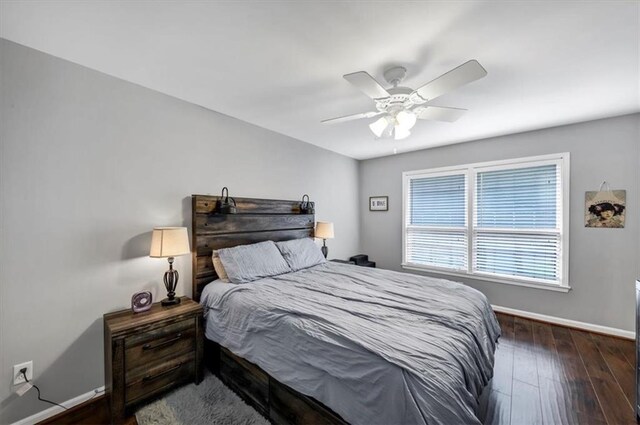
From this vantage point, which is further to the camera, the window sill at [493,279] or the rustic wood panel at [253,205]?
the window sill at [493,279]

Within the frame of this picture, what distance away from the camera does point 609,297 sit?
9.53 ft

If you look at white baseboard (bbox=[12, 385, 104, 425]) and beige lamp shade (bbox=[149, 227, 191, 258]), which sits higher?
beige lamp shade (bbox=[149, 227, 191, 258])

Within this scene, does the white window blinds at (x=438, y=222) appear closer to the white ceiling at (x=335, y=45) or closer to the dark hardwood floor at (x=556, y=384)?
the dark hardwood floor at (x=556, y=384)

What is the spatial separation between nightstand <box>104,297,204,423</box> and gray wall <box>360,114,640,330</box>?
11.8ft

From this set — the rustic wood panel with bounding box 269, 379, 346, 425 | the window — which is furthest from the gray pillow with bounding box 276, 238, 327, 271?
the window

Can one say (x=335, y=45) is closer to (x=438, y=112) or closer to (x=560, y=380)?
(x=438, y=112)

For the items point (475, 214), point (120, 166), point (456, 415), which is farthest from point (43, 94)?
point (475, 214)

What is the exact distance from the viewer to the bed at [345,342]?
115cm

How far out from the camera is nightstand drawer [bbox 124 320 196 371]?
1.80 metres

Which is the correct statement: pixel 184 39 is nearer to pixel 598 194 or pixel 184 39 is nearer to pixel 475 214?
pixel 475 214

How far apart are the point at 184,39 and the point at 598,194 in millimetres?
4403

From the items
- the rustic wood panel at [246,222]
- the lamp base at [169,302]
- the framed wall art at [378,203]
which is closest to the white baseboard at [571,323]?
the framed wall art at [378,203]

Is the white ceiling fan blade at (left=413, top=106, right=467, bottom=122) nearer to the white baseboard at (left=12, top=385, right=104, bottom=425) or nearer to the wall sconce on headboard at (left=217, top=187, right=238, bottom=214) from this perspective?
the wall sconce on headboard at (left=217, top=187, right=238, bottom=214)

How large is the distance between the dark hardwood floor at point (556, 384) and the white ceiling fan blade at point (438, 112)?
88.3 inches
